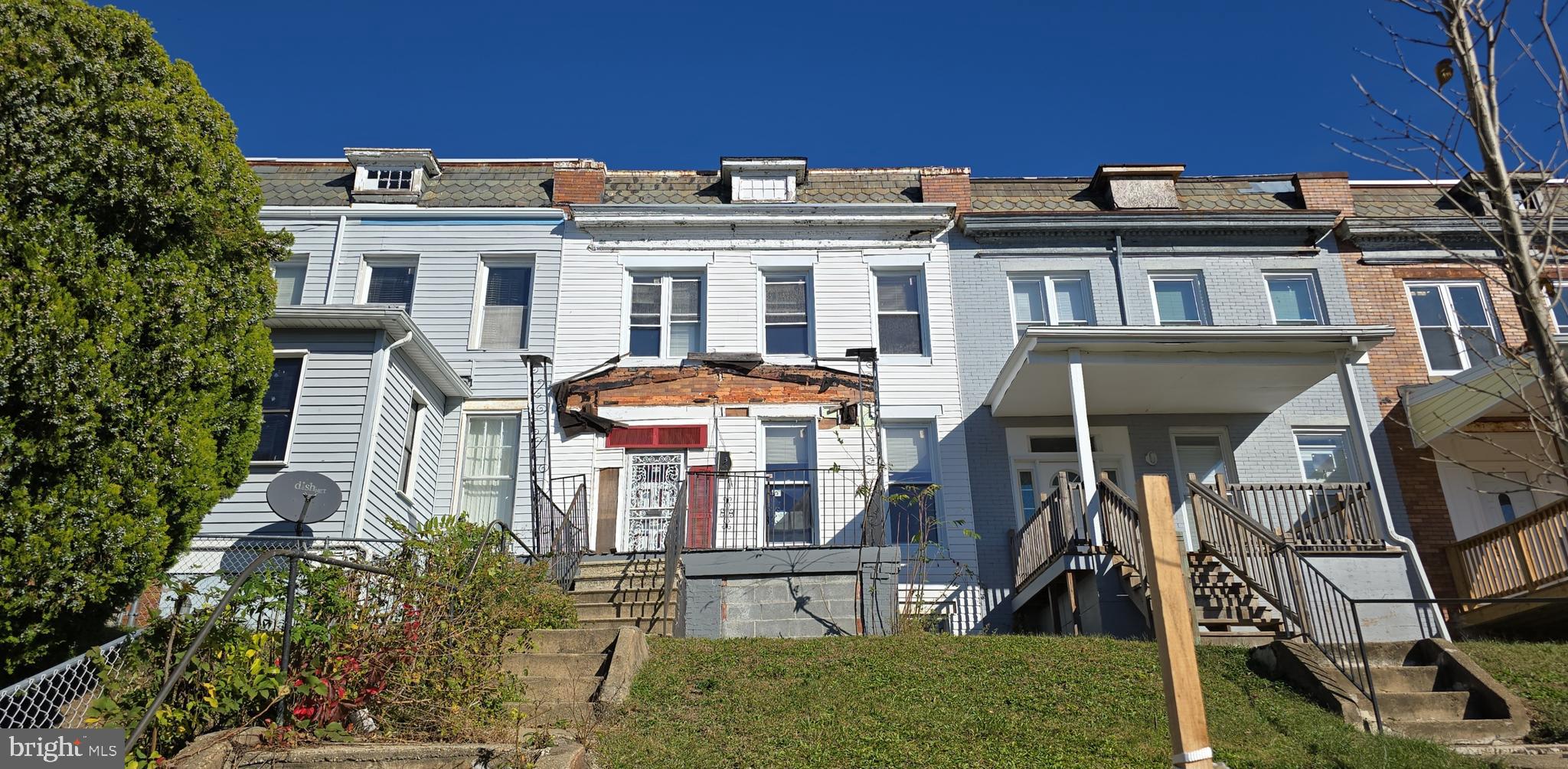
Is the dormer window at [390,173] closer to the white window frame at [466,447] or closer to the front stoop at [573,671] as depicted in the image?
the white window frame at [466,447]

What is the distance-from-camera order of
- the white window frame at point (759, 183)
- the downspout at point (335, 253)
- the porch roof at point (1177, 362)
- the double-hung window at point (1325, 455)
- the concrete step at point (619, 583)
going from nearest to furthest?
the concrete step at point (619, 583), the porch roof at point (1177, 362), the double-hung window at point (1325, 455), the downspout at point (335, 253), the white window frame at point (759, 183)

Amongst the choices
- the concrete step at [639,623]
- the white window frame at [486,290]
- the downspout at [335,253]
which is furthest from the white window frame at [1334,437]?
the downspout at [335,253]

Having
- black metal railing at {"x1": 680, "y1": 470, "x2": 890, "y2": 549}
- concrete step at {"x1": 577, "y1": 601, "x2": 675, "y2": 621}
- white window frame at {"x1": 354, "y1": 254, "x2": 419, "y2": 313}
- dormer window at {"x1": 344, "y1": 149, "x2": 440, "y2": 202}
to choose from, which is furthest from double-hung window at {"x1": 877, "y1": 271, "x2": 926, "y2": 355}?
dormer window at {"x1": 344, "y1": 149, "x2": 440, "y2": 202}

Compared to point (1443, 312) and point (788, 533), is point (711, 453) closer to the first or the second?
point (788, 533)

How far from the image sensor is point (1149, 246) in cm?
1694

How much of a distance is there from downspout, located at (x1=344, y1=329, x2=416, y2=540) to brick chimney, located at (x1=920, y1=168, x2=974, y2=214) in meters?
8.47

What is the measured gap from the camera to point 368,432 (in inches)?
507

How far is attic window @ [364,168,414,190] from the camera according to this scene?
57.4ft

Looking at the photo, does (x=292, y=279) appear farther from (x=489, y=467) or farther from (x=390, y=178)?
(x=489, y=467)

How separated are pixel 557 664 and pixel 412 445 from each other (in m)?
6.74

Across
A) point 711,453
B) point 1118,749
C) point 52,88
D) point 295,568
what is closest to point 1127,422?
point 711,453

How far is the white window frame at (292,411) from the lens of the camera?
1262 cm

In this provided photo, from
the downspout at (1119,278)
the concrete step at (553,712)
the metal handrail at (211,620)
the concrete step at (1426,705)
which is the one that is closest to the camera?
the metal handrail at (211,620)

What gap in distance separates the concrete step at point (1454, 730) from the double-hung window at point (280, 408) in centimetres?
1179
